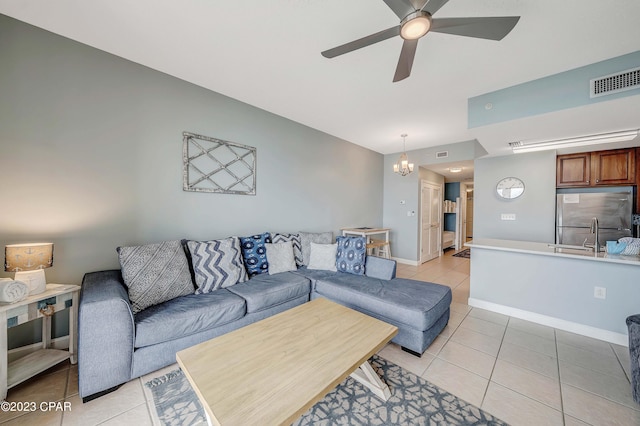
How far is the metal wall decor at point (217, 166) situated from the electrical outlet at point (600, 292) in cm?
400

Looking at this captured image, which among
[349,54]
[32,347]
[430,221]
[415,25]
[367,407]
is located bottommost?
[367,407]

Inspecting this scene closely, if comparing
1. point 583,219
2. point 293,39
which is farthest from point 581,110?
point 293,39

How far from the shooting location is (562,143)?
122 inches

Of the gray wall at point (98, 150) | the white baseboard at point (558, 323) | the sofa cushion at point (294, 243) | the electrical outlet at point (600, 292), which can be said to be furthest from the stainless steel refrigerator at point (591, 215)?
the gray wall at point (98, 150)

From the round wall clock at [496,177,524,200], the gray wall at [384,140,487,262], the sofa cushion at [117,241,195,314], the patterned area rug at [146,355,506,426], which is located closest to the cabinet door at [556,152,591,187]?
the round wall clock at [496,177,524,200]

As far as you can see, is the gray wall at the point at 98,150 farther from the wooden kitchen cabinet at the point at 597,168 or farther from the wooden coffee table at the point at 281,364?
the wooden kitchen cabinet at the point at 597,168

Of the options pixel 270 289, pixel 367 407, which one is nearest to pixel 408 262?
pixel 270 289

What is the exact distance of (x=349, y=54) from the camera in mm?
2105

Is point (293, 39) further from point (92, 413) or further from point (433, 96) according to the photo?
point (92, 413)

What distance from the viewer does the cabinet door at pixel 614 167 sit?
131 inches

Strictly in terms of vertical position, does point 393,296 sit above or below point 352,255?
below

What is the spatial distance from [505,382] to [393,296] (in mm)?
951

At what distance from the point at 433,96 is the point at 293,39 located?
Result: 5.99ft

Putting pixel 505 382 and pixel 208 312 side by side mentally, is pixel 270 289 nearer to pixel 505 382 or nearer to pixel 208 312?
pixel 208 312
